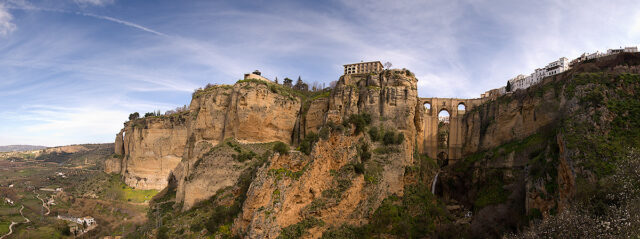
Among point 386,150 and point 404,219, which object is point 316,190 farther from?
point 386,150

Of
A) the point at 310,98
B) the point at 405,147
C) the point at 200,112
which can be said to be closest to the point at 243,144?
the point at 200,112

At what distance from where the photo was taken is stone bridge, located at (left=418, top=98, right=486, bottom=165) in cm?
4038

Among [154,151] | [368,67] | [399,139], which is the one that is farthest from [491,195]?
[154,151]

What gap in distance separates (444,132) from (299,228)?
24415 mm

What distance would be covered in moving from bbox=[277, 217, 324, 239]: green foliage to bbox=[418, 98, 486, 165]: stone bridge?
18.0 m

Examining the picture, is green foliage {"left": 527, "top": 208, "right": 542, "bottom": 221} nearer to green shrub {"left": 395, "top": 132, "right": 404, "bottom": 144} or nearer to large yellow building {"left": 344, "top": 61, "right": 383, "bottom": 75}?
green shrub {"left": 395, "top": 132, "right": 404, "bottom": 144}

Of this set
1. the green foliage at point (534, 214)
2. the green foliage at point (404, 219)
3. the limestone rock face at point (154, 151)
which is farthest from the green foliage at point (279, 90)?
the green foliage at point (534, 214)

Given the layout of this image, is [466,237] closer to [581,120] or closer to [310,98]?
[581,120]

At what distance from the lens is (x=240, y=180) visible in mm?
30203

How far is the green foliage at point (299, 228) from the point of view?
24797 millimetres

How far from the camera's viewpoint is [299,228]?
83.6 feet

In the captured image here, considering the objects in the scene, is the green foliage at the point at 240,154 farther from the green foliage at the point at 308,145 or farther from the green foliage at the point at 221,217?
the green foliage at the point at 308,145

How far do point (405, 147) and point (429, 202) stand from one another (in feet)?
16.0

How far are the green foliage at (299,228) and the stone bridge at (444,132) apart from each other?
18.0 metres
